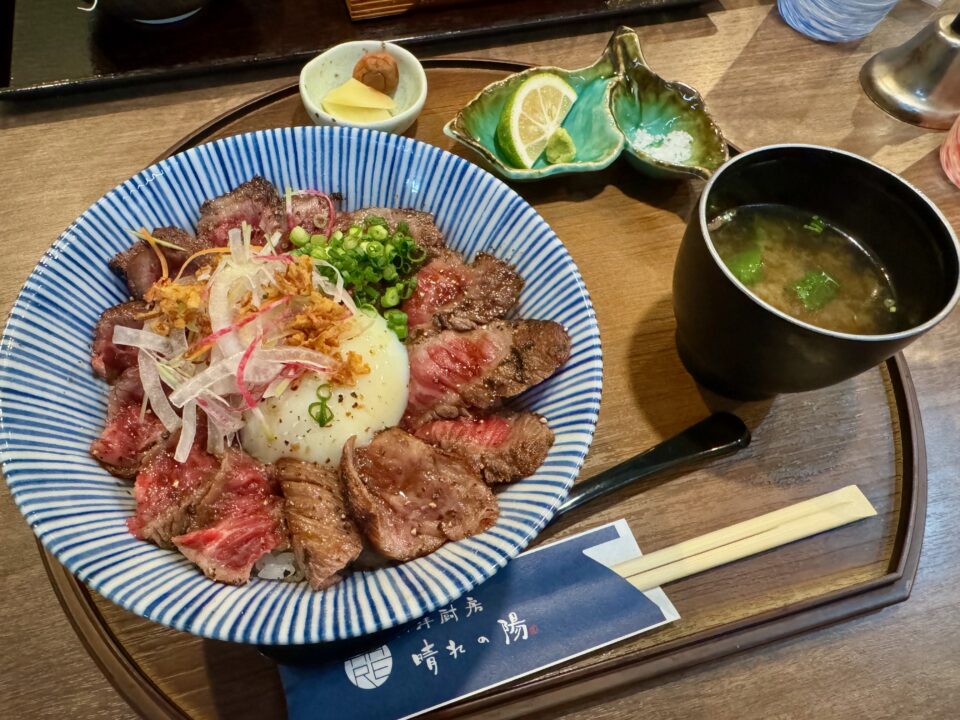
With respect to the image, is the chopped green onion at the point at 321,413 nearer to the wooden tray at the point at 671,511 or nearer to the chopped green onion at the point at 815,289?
the wooden tray at the point at 671,511

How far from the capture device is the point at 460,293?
87.2 inches

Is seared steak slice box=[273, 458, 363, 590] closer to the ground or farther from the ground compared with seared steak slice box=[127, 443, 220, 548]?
closer to the ground

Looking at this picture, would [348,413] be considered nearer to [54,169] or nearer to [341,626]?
[341,626]

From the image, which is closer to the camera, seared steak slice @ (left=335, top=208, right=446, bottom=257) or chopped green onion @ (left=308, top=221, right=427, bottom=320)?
chopped green onion @ (left=308, top=221, right=427, bottom=320)

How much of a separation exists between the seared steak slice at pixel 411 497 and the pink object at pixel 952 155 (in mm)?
2959

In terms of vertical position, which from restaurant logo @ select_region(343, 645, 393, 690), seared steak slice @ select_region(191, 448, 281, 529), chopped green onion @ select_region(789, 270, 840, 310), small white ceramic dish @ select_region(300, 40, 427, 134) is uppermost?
small white ceramic dish @ select_region(300, 40, 427, 134)

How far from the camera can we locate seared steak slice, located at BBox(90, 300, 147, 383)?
77.3 inches

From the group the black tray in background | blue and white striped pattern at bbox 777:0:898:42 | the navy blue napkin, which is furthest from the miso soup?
blue and white striped pattern at bbox 777:0:898:42

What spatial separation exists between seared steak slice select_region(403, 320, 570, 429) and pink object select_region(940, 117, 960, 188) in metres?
2.51

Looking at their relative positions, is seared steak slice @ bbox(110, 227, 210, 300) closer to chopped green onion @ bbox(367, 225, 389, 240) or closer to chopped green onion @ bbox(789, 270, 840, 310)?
chopped green onion @ bbox(367, 225, 389, 240)

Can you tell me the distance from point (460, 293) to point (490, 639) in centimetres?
116

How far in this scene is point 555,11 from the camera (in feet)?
11.6

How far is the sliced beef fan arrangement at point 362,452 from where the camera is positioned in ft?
5.62

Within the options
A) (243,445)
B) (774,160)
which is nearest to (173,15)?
(243,445)
